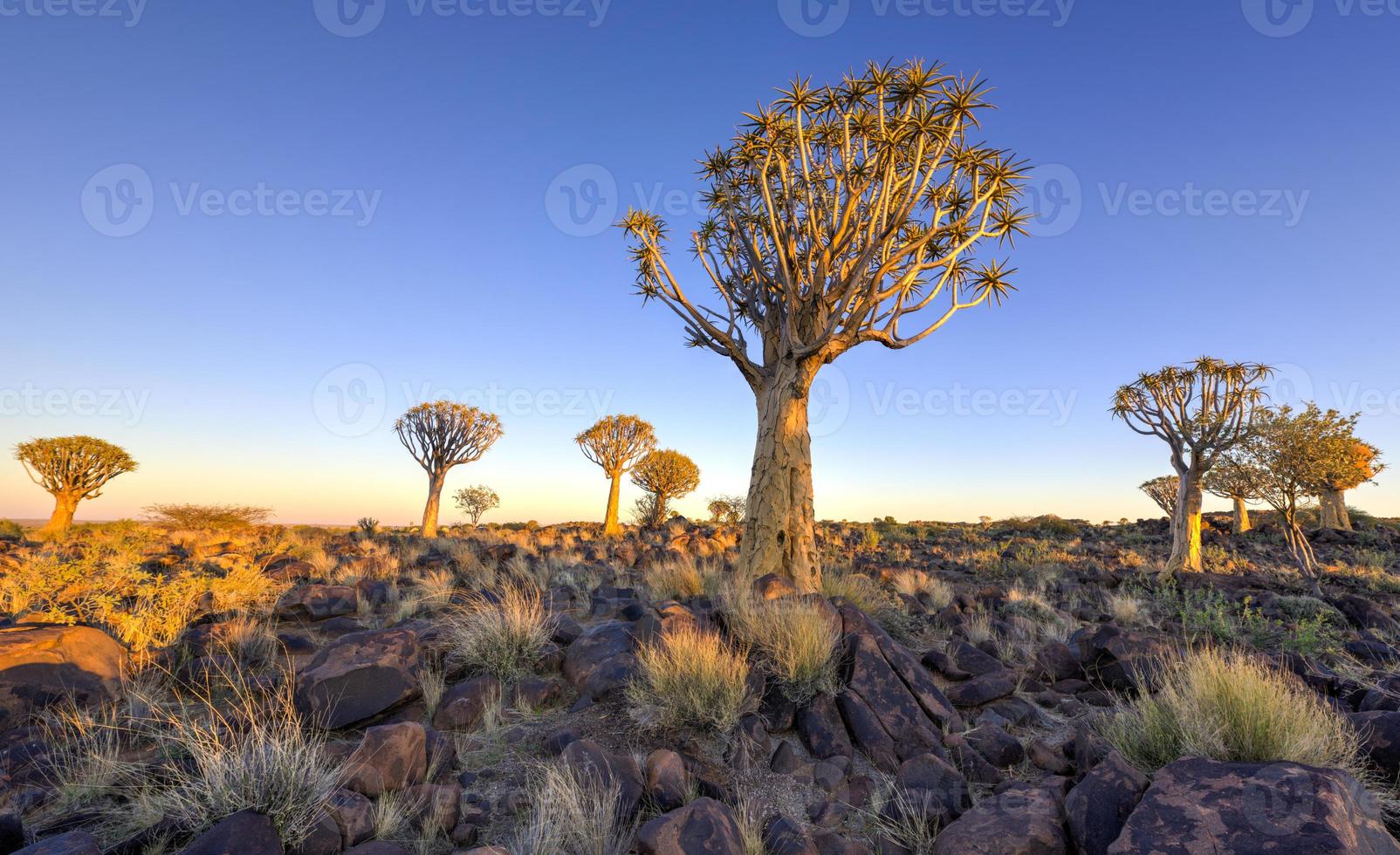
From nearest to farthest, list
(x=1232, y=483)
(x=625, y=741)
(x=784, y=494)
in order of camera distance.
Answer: (x=625, y=741) → (x=784, y=494) → (x=1232, y=483)

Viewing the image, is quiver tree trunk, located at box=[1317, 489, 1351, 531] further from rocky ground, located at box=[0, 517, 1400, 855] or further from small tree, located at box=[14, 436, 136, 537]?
small tree, located at box=[14, 436, 136, 537]

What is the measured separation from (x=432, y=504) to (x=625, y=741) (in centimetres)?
2634

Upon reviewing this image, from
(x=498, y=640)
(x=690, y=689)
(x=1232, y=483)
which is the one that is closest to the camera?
(x=690, y=689)

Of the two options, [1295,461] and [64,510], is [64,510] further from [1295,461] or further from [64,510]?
[1295,461]

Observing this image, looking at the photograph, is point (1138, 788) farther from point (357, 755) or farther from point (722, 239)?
point (722, 239)

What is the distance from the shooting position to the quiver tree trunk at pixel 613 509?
2881 cm

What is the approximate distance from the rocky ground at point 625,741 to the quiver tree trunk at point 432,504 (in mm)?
19501

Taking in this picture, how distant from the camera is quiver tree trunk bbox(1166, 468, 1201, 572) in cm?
1644

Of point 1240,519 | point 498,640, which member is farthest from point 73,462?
point 1240,519

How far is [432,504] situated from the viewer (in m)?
28.3

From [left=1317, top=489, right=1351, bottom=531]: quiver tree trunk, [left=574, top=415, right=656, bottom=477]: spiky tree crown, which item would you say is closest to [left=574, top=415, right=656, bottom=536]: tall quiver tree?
[left=574, top=415, right=656, bottom=477]: spiky tree crown

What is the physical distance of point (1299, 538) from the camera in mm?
13633

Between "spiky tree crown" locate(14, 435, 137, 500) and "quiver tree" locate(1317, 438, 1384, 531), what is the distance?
4782 centimetres

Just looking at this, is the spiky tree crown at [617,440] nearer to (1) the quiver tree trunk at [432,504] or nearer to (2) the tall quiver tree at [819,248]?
(1) the quiver tree trunk at [432,504]
